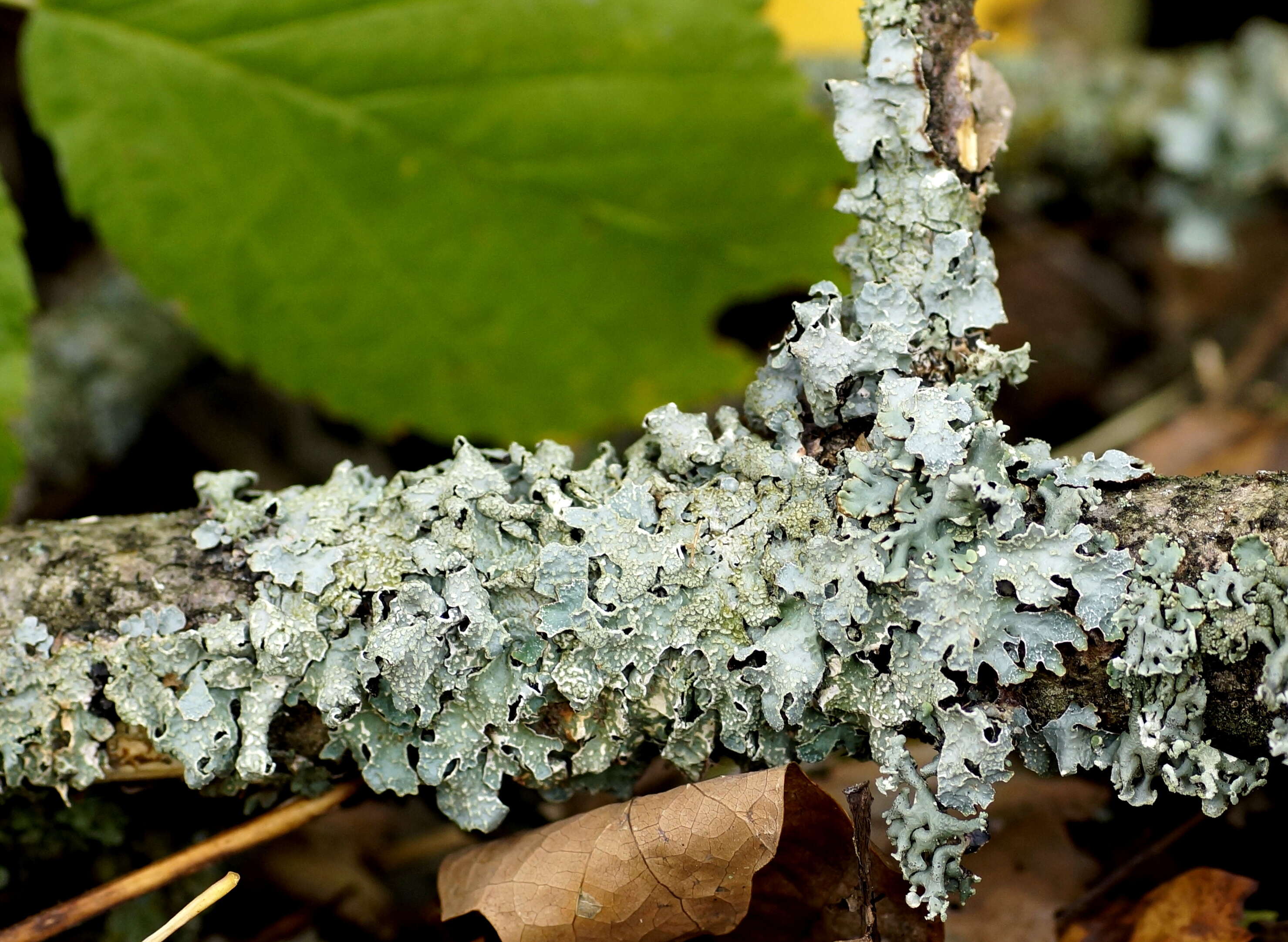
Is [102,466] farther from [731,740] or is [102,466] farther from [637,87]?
[731,740]

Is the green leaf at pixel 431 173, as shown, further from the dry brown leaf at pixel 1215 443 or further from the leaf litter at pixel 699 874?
the leaf litter at pixel 699 874

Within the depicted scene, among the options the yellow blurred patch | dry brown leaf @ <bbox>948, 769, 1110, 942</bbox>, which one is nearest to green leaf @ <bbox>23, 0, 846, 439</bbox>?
dry brown leaf @ <bbox>948, 769, 1110, 942</bbox>

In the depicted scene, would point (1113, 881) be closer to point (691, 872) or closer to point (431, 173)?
point (691, 872)

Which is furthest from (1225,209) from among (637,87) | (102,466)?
(102,466)

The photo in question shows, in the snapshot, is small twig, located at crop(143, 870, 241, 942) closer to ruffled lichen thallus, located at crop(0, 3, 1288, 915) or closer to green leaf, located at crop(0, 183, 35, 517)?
ruffled lichen thallus, located at crop(0, 3, 1288, 915)

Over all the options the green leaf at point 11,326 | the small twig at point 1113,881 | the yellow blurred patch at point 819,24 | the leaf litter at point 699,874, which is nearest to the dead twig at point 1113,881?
the small twig at point 1113,881
